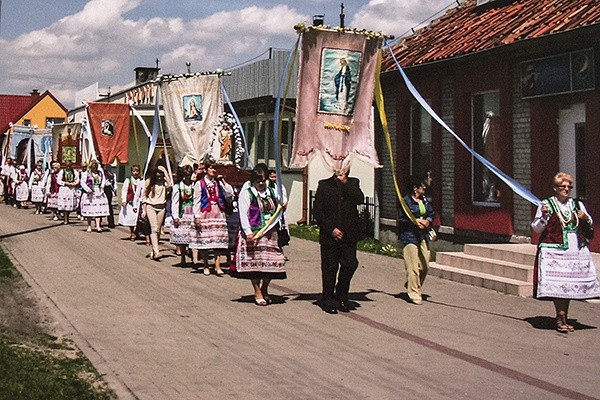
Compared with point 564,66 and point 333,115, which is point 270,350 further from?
point 564,66

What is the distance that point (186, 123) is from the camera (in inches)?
677

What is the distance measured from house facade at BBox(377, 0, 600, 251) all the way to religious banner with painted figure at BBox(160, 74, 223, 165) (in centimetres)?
399

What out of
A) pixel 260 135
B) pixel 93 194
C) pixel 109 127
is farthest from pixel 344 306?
pixel 260 135

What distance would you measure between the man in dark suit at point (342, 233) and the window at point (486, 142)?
18.1ft

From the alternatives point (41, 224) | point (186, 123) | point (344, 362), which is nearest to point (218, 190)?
point (186, 123)

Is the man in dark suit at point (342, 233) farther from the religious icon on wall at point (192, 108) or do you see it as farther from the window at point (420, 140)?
the window at point (420, 140)

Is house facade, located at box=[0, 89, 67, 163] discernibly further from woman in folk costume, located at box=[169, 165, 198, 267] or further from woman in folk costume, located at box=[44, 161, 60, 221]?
woman in folk costume, located at box=[169, 165, 198, 267]

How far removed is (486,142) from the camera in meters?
16.3

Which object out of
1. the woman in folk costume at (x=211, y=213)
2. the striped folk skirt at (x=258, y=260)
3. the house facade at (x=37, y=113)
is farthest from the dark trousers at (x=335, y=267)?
the house facade at (x=37, y=113)

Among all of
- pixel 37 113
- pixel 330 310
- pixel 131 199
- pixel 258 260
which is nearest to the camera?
pixel 330 310

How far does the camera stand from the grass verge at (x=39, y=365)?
6430 mm

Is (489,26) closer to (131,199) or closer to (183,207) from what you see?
(183,207)

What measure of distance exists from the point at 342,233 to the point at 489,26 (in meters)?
7.59

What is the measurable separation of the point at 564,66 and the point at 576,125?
0.98m
